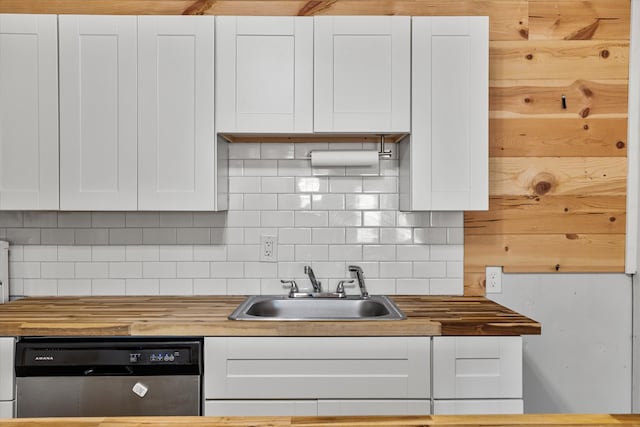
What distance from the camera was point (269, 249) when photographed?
2533mm

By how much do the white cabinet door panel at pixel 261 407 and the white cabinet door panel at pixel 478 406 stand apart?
1.51 ft

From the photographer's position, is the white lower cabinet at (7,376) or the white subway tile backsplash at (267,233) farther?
the white subway tile backsplash at (267,233)

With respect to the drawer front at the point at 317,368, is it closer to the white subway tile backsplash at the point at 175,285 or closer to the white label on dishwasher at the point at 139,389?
the white label on dishwasher at the point at 139,389

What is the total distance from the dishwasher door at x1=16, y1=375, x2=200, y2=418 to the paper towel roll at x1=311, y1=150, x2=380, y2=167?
1.07 m

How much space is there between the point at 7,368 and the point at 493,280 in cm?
207

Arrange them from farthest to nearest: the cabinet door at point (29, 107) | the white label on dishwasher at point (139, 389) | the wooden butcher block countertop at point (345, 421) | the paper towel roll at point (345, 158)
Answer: the paper towel roll at point (345, 158)
the cabinet door at point (29, 107)
the white label on dishwasher at point (139, 389)
the wooden butcher block countertop at point (345, 421)

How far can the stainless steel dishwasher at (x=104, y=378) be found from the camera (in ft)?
6.17

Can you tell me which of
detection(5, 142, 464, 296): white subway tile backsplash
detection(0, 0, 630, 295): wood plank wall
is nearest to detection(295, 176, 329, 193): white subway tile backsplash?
detection(5, 142, 464, 296): white subway tile backsplash

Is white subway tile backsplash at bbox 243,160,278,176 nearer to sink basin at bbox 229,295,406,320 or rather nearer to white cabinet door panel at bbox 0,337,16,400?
sink basin at bbox 229,295,406,320

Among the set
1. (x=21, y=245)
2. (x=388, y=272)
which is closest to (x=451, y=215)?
(x=388, y=272)

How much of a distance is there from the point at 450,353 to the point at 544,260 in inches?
36.2

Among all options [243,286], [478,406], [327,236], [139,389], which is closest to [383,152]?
[327,236]

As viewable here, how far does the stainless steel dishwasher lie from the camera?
6.17ft

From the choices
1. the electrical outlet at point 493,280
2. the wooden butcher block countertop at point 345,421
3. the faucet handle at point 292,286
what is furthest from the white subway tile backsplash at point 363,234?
the wooden butcher block countertop at point 345,421
